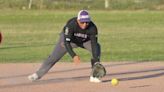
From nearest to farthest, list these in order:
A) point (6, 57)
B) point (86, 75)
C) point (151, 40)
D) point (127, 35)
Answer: point (86, 75) < point (6, 57) < point (151, 40) < point (127, 35)

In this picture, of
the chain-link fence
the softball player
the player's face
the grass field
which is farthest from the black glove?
the chain-link fence

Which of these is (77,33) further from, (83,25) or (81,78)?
(81,78)

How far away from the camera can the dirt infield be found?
12.8 metres

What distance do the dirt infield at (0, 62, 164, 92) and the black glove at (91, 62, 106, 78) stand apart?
22 centimetres

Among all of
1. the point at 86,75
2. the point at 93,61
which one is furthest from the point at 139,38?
the point at 93,61

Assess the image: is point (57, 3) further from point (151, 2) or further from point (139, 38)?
point (139, 38)

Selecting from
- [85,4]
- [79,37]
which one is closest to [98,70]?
[79,37]

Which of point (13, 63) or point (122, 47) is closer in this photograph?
point (13, 63)

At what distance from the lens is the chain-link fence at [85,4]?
153ft

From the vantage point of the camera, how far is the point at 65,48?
1325 centimetres

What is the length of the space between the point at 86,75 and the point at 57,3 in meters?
32.8

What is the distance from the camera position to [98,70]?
43.4 feet

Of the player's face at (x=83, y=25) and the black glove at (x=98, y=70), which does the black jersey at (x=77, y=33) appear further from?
the black glove at (x=98, y=70)

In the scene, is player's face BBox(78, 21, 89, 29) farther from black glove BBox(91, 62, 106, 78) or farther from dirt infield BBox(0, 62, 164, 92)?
dirt infield BBox(0, 62, 164, 92)
